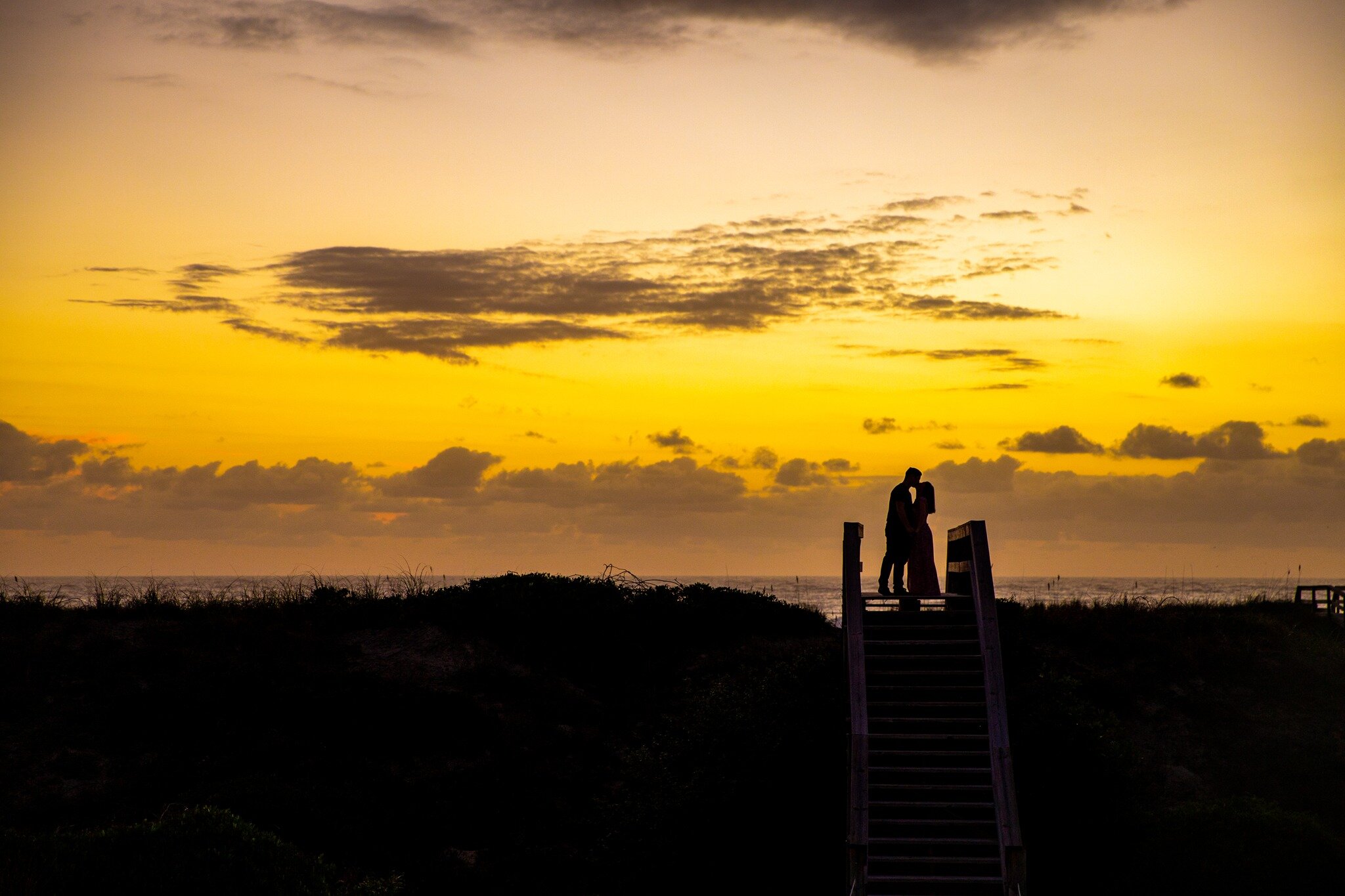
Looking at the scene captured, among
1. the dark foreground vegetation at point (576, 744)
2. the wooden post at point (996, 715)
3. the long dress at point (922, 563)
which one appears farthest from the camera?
the long dress at point (922, 563)

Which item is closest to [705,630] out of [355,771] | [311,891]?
[355,771]

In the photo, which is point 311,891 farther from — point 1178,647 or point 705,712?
point 1178,647

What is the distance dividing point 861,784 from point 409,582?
69.1 ft

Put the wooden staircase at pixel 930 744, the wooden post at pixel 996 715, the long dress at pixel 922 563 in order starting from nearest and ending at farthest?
the wooden post at pixel 996 715
the wooden staircase at pixel 930 744
the long dress at pixel 922 563

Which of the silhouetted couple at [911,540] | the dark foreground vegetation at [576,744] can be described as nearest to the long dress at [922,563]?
the silhouetted couple at [911,540]

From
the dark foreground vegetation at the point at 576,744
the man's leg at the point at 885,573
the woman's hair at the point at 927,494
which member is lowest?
the dark foreground vegetation at the point at 576,744

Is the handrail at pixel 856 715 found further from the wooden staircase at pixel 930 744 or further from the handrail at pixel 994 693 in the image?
the handrail at pixel 994 693

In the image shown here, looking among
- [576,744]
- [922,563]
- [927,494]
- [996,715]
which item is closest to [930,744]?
[996,715]

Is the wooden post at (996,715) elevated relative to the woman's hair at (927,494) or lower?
lower

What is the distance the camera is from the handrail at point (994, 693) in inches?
616

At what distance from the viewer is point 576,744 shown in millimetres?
25906

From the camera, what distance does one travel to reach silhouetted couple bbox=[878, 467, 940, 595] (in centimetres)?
2048

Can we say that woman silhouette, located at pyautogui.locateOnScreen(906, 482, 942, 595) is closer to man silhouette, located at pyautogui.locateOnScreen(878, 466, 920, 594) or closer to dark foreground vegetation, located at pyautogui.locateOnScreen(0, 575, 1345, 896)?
man silhouette, located at pyautogui.locateOnScreen(878, 466, 920, 594)

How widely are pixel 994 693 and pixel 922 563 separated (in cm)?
336
